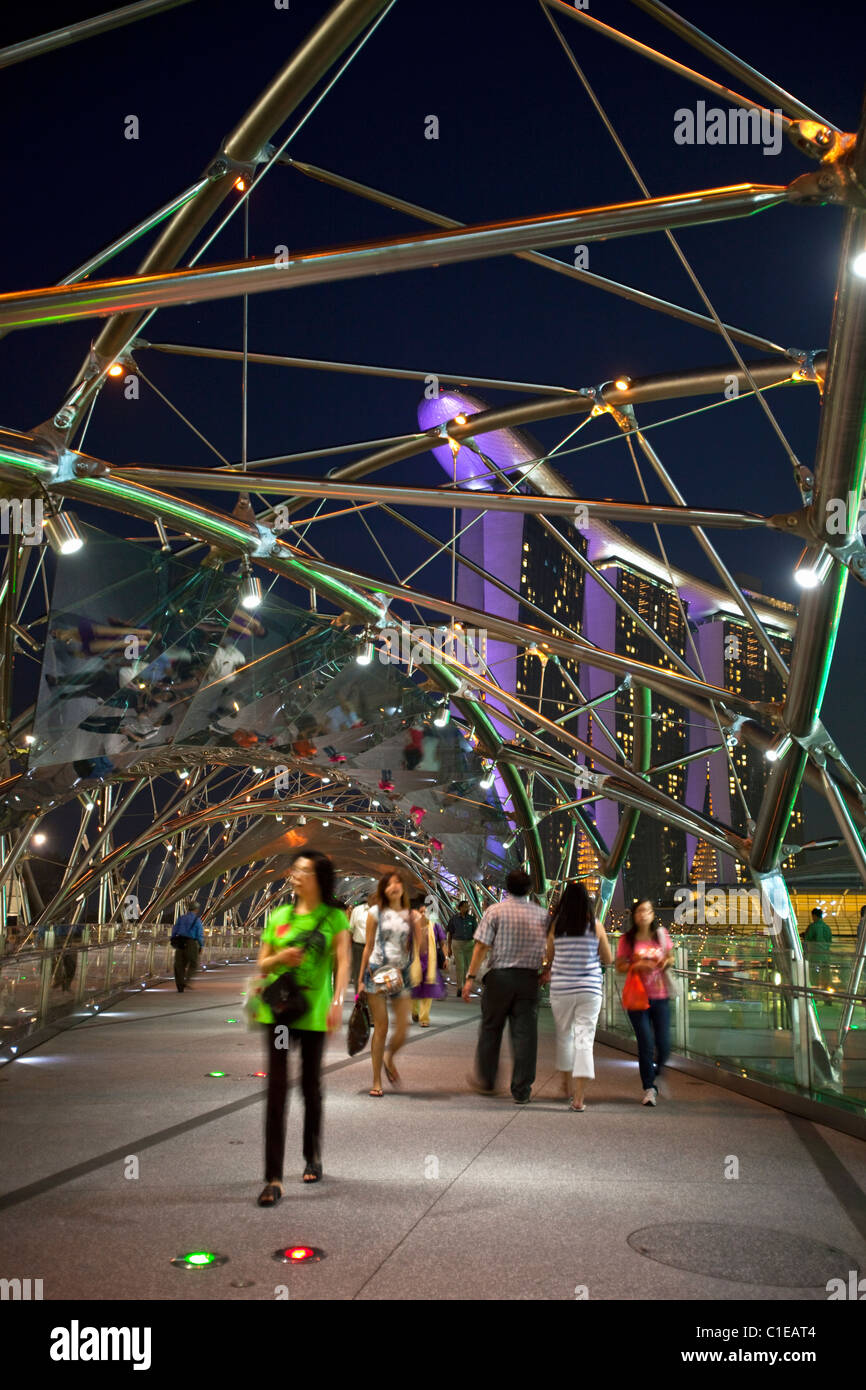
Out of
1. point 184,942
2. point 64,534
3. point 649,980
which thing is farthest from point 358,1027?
point 184,942

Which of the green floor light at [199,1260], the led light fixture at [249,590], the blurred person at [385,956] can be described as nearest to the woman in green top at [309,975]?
the green floor light at [199,1260]

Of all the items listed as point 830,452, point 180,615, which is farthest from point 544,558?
point 830,452

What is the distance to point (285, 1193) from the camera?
271 inches

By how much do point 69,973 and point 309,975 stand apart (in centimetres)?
1238

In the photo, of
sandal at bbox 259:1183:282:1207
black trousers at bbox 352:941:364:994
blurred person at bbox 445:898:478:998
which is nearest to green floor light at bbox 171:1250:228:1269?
sandal at bbox 259:1183:282:1207

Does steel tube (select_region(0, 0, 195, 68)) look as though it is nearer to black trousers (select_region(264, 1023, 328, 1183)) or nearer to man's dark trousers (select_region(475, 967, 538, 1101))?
black trousers (select_region(264, 1023, 328, 1183))

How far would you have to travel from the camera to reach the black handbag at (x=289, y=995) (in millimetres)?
7141

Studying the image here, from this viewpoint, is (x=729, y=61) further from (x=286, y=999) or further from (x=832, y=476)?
(x=286, y=999)

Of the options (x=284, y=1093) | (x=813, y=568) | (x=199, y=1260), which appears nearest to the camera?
(x=199, y=1260)

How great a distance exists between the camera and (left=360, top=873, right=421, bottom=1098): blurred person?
11.2 metres

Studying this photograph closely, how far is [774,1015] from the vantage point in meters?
11.8

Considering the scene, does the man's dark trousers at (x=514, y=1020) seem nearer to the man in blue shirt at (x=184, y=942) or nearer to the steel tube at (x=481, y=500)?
the steel tube at (x=481, y=500)

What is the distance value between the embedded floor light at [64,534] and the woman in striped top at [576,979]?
11839mm
